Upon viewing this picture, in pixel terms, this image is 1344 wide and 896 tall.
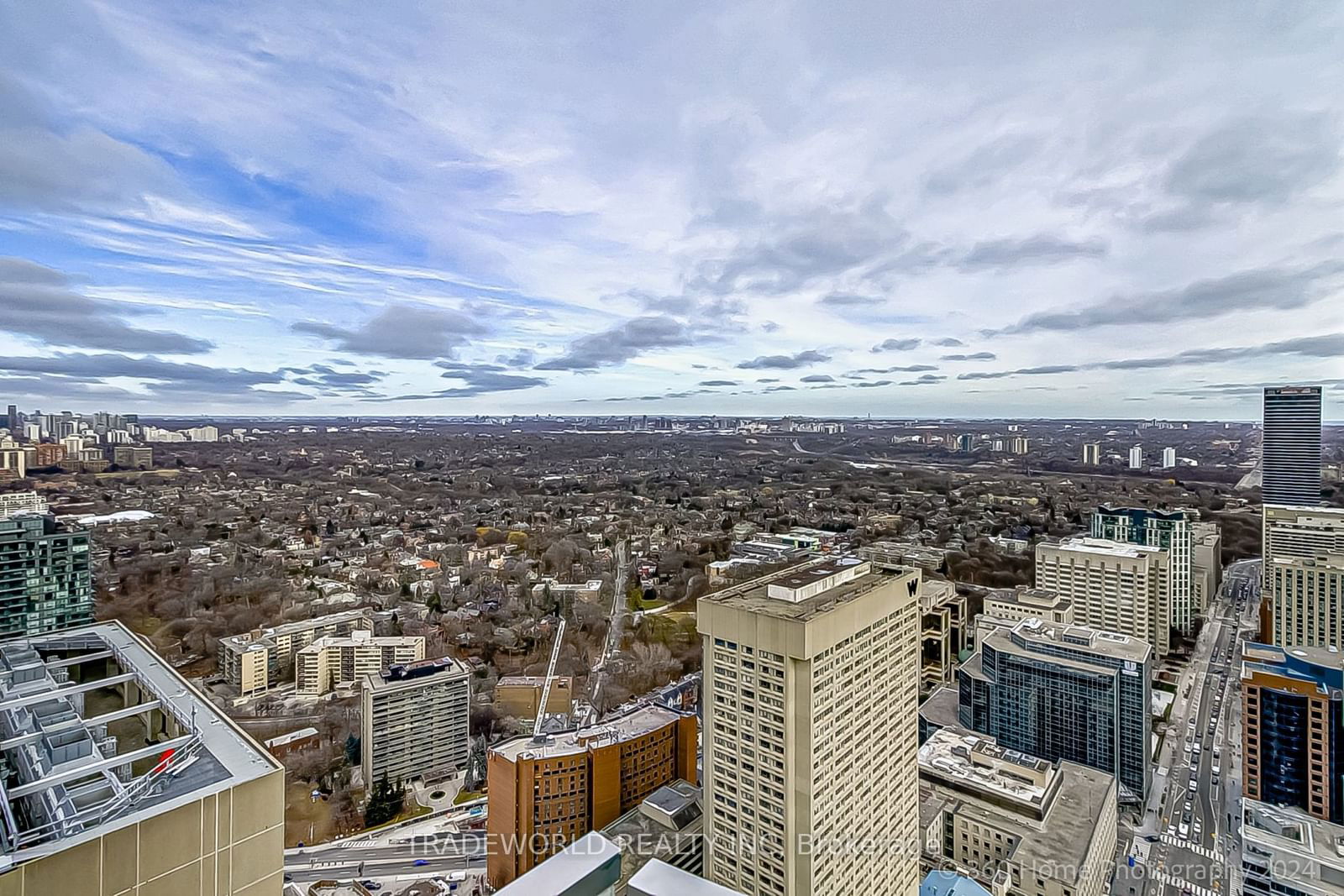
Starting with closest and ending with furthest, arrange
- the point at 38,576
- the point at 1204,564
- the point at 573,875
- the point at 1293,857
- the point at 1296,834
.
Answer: the point at 573,875, the point at 1293,857, the point at 1296,834, the point at 38,576, the point at 1204,564

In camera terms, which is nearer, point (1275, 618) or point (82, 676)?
point (82, 676)

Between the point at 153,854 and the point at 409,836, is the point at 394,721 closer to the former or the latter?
the point at 409,836

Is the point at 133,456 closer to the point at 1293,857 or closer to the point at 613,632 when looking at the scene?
the point at 613,632

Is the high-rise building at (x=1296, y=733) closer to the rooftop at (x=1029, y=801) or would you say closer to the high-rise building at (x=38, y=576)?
the rooftop at (x=1029, y=801)

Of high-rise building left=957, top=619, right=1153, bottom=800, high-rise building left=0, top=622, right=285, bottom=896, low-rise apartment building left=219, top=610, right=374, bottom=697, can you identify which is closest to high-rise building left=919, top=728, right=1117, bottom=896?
high-rise building left=957, top=619, right=1153, bottom=800

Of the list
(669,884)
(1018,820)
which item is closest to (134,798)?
(669,884)

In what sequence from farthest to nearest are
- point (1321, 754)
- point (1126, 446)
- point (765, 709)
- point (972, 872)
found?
point (1126, 446), point (1321, 754), point (972, 872), point (765, 709)

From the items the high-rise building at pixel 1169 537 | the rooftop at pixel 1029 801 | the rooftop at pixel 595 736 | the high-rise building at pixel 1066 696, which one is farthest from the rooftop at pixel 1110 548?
the rooftop at pixel 595 736

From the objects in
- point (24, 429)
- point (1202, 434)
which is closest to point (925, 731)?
point (24, 429)
